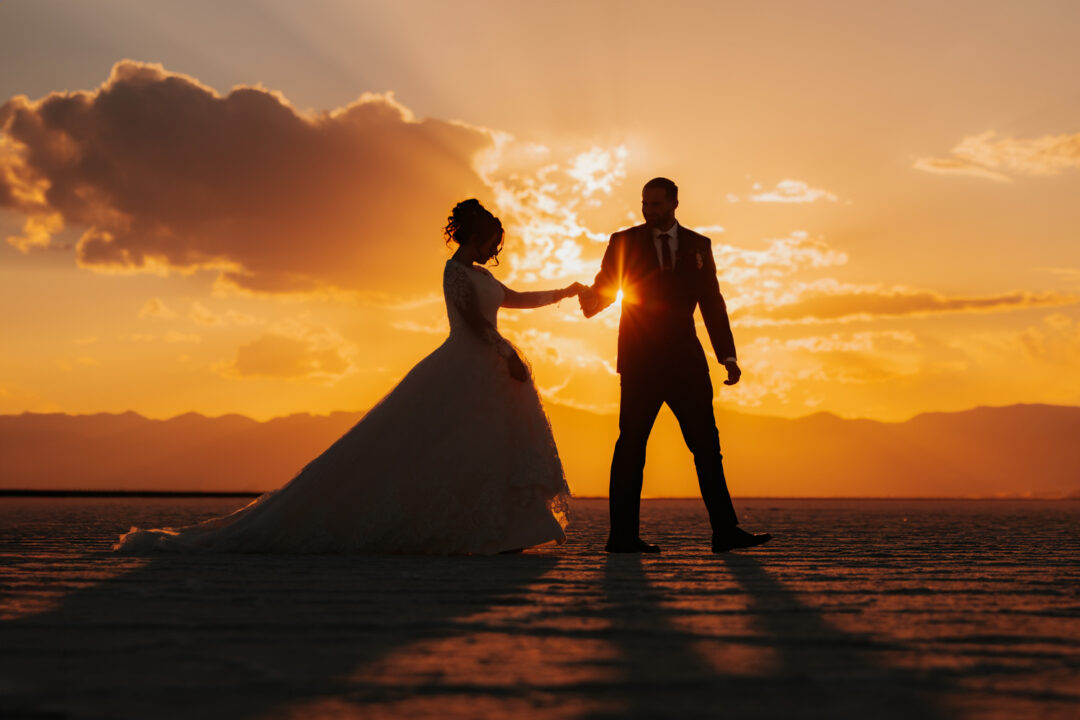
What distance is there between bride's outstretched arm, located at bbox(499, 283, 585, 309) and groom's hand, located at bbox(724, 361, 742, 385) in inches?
48.1

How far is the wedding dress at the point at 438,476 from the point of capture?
6270 millimetres

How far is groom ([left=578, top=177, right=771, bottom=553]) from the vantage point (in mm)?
6559

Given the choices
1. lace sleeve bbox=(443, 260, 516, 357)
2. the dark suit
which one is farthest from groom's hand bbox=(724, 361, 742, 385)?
lace sleeve bbox=(443, 260, 516, 357)

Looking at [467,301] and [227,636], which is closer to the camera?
[227,636]

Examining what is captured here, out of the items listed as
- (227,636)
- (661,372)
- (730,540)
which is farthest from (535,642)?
(661,372)

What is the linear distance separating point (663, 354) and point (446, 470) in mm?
1666

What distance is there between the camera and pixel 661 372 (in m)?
6.65

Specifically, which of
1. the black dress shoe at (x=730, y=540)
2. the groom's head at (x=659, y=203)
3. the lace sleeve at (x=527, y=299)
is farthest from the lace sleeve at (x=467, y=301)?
the black dress shoe at (x=730, y=540)

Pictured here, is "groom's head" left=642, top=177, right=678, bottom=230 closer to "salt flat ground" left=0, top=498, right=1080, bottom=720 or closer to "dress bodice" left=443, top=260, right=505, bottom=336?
"dress bodice" left=443, top=260, right=505, bottom=336

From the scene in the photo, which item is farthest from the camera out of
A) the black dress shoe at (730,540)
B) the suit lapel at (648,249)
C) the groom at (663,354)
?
the suit lapel at (648,249)

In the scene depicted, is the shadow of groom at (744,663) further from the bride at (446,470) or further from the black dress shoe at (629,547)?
the bride at (446,470)

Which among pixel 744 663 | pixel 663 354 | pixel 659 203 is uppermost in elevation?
pixel 659 203

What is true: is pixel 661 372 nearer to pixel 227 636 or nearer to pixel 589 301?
pixel 589 301

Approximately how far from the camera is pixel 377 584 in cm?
416
